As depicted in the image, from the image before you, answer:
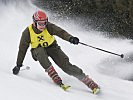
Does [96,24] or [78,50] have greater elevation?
[96,24]

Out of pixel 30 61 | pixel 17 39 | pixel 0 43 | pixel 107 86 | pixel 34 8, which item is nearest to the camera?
pixel 107 86

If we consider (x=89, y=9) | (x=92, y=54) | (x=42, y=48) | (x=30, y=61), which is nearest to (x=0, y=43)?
(x=30, y=61)

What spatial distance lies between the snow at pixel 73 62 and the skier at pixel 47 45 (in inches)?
8.8

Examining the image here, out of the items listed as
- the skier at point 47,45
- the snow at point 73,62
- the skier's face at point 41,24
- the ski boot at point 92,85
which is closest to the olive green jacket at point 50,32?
the skier at point 47,45

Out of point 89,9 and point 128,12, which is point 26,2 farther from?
point 128,12

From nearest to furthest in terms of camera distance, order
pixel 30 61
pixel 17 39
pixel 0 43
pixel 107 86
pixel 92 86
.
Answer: pixel 92 86 → pixel 107 86 → pixel 30 61 → pixel 0 43 → pixel 17 39

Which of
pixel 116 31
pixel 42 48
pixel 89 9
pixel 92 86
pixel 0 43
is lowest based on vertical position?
pixel 92 86

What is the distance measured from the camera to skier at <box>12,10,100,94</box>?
269 inches

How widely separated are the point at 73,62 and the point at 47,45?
3.06 m

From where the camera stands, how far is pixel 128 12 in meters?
11.9

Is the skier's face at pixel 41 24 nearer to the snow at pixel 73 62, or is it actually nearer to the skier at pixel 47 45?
the skier at pixel 47 45

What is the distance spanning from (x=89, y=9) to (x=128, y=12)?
2.28 meters

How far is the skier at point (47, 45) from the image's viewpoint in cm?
682

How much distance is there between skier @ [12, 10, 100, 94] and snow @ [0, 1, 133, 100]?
8.8 inches
